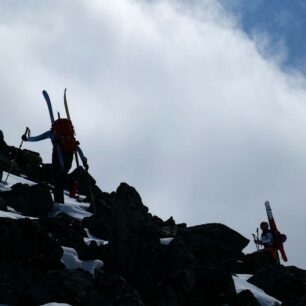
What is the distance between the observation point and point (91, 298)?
8281 mm

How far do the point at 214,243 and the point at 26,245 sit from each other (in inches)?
270

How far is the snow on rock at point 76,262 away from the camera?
9.57 m

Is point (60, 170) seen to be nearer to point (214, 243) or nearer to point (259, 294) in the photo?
point (214, 243)

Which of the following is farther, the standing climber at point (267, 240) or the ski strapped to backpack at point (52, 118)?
the standing climber at point (267, 240)

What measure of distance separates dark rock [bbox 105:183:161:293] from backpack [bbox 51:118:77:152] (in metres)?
7.76

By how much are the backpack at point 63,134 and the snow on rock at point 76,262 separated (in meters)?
8.31

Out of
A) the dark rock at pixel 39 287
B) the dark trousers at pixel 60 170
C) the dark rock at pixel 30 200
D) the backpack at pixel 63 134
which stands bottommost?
the dark rock at pixel 39 287

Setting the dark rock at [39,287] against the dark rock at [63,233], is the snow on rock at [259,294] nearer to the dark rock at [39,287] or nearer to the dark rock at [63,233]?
the dark rock at [63,233]

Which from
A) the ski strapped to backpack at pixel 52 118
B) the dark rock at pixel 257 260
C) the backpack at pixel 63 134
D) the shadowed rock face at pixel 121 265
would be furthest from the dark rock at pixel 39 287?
the backpack at pixel 63 134

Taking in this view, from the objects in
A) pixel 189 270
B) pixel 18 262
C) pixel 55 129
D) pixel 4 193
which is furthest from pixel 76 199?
pixel 18 262

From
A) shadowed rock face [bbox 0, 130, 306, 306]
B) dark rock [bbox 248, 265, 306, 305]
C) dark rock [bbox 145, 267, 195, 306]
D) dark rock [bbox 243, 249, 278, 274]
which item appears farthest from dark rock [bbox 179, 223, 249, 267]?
dark rock [bbox 145, 267, 195, 306]

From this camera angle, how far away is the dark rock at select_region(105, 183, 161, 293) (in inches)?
Result: 390

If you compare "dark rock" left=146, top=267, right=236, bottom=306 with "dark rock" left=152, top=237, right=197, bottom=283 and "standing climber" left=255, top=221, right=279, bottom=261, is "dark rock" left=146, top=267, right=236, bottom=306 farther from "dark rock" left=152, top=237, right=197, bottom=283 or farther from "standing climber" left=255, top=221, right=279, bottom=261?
"standing climber" left=255, top=221, right=279, bottom=261

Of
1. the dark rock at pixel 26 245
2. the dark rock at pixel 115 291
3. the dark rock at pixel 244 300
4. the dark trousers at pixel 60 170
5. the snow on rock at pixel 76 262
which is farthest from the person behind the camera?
the dark trousers at pixel 60 170
